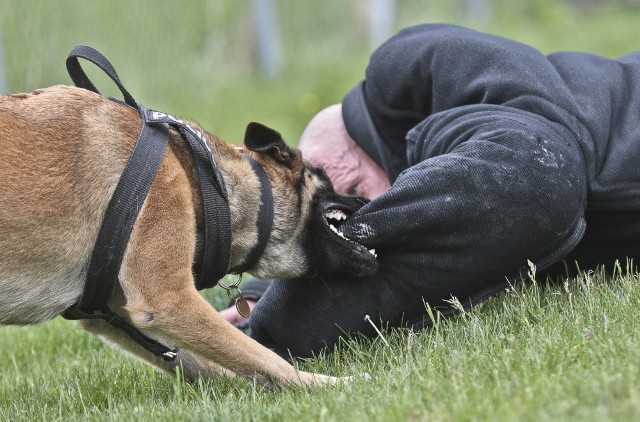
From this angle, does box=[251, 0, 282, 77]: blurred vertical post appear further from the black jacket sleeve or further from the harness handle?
the black jacket sleeve

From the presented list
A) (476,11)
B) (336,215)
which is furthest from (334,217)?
(476,11)

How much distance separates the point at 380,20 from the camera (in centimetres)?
1033

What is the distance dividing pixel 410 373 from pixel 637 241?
4.79ft

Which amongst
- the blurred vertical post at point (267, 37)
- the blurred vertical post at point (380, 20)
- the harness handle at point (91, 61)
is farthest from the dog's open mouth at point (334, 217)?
the blurred vertical post at point (380, 20)

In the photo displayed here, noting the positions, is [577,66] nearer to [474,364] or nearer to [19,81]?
[474,364]

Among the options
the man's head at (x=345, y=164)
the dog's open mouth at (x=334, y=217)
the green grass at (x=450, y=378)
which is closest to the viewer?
the green grass at (x=450, y=378)

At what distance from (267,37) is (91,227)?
21.7ft

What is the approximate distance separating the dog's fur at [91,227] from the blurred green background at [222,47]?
4.28m

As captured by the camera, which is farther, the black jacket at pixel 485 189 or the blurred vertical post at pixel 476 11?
the blurred vertical post at pixel 476 11

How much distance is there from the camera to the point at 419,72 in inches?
166

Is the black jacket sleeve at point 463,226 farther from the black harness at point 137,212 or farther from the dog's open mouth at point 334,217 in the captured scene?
the black harness at point 137,212

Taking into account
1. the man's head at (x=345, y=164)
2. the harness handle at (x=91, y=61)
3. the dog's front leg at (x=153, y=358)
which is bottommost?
the dog's front leg at (x=153, y=358)

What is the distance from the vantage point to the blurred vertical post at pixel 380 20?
10.2 m

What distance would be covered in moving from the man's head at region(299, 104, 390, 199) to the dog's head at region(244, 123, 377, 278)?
0.75 metres
